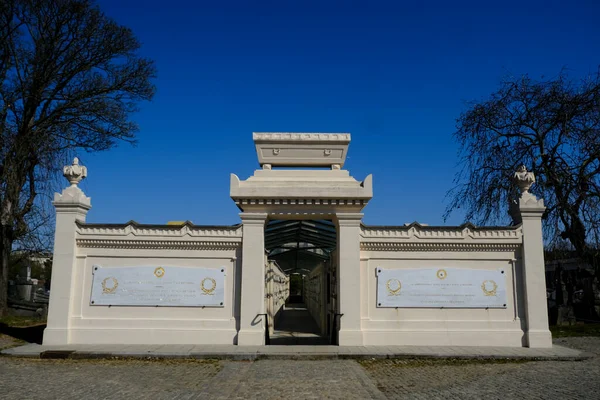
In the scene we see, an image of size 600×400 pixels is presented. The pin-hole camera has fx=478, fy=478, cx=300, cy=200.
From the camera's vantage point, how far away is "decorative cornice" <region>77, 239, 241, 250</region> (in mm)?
11539

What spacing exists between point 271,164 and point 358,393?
276 inches

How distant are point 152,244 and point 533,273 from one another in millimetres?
9209

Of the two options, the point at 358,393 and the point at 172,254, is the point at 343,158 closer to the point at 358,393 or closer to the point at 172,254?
the point at 172,254

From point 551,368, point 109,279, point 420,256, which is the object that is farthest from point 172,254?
point 551,368

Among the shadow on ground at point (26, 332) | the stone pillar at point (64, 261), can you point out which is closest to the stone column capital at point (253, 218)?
the stone pillar at point (64, 261)

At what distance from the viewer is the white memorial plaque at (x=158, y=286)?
1141 cm

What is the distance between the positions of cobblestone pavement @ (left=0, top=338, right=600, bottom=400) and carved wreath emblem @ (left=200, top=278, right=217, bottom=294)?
2111 mm

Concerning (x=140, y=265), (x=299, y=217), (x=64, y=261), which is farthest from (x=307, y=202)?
(x=64, y=261)

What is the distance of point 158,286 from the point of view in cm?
1148

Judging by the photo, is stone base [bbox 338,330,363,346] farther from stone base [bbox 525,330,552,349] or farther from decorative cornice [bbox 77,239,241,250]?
stone base [bbox 525,330,552,349]

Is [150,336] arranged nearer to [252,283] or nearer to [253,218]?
[252,283]

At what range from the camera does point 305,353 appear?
10.2 metres

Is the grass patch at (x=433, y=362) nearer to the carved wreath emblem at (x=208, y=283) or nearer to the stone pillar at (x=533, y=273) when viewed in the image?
the stone pillar at (x=533, y=273)

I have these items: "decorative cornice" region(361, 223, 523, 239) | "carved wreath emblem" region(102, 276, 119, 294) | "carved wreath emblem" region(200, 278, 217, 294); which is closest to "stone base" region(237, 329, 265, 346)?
"carved wreath emblem" region(200, 278, 217, 294)
